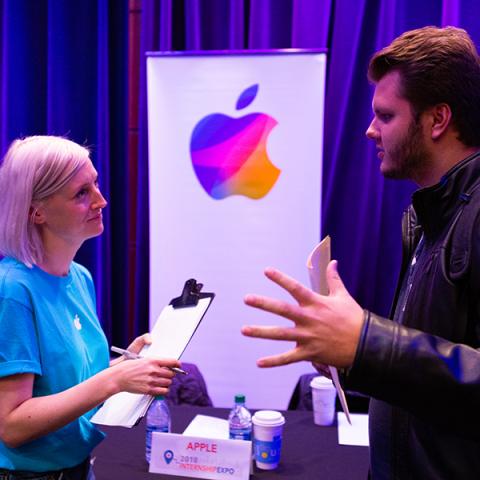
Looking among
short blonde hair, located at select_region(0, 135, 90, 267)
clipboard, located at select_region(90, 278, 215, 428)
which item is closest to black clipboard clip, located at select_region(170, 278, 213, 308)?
clipboard, located at select_region(90, 278, 215, 428)

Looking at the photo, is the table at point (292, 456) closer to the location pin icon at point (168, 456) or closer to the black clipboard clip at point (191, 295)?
the location pin icon at point (168, 456)

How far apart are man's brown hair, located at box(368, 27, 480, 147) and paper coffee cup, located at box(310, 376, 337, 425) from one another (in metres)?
0.98

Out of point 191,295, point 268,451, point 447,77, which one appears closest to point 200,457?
point 268,451

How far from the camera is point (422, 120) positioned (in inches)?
47.9

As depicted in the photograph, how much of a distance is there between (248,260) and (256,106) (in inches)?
31.5

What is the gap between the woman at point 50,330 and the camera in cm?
119

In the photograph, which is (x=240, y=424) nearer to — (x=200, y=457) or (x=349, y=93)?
(x=200, y=457)

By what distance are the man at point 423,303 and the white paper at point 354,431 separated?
52 cm

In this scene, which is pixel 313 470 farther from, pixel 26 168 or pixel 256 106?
pixel 256 106

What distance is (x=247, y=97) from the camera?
286 cm

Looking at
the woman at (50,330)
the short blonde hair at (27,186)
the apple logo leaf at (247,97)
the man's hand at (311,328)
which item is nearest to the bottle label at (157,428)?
the woman at (50,330)

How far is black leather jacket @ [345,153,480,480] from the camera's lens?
2.65 feet

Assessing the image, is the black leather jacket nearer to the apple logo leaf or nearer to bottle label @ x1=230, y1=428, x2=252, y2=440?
bottle label @ x1=230, y1=428, x2=252, y2=440

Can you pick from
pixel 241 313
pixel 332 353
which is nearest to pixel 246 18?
pixel 241 313
